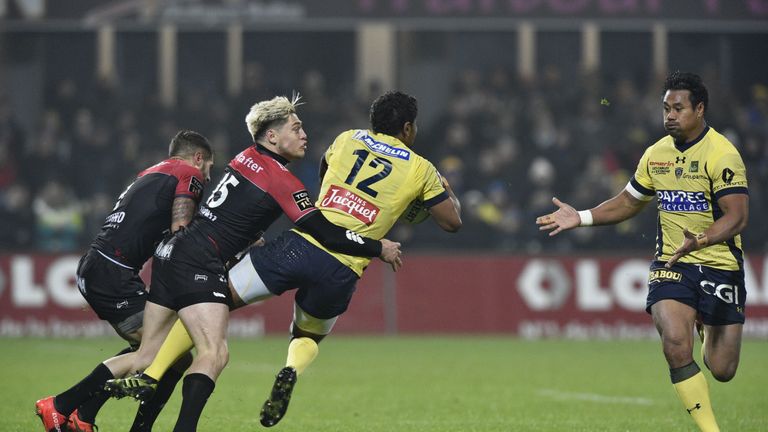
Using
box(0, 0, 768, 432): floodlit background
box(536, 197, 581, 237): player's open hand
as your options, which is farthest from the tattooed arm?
box(0, 0, 768, 432): floodlit background

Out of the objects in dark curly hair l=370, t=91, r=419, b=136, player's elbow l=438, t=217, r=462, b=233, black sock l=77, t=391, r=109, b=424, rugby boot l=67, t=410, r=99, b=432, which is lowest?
rugby boot l=67, t=410, r=99, b=432

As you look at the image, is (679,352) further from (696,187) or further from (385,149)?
(385,149)

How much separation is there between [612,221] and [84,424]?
3.88 meters

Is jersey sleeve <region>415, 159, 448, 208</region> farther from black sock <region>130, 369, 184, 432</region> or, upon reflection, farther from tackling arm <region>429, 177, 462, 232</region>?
black sock <region>130, 369, 184, 432</region>

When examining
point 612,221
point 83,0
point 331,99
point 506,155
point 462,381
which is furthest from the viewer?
point 331,99

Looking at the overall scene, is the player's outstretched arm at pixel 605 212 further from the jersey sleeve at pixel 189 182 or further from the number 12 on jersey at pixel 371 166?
the jersey sleeve at pixel 189 182

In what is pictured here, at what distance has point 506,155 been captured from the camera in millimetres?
21594

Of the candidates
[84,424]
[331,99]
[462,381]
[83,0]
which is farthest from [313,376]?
[331,99]

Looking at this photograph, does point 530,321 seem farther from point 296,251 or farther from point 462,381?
point 296,251

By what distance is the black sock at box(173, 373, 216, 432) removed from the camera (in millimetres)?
7531

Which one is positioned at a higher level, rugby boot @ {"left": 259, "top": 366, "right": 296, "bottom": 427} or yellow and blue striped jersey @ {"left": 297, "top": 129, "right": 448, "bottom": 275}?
yellow and blue striped jersey @ {"left": 297, "top": 129, "right": 448, "bottom": 275}

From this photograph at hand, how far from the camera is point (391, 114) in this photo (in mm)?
8500

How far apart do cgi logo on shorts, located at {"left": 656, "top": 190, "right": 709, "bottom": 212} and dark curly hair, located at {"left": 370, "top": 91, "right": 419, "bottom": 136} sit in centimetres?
180

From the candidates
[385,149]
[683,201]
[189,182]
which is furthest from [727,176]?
[189,182]
